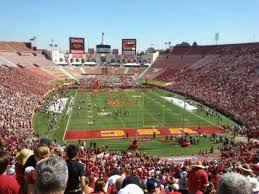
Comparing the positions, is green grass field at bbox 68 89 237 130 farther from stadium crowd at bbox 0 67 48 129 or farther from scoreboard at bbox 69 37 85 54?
scoreboard at bbox 69 37 85 54

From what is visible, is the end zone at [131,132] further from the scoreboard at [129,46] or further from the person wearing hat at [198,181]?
the scoreboard at [129,46]

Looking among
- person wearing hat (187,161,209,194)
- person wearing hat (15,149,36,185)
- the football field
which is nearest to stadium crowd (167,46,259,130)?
the football field

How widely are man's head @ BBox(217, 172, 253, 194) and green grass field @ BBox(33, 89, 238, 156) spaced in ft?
92.9

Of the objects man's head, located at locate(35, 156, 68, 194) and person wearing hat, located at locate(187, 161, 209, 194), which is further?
person wearing hat, located at locate(187, 161, 209, 194)

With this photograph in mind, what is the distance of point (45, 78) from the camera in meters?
85.6

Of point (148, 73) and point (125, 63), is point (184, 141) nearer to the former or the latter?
point (148, 73)

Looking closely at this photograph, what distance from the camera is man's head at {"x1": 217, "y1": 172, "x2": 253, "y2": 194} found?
13.0 feet

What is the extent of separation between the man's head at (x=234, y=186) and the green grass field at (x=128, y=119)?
28324mm

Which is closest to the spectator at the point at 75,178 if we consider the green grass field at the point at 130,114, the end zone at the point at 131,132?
the end zone at the point at 131,132

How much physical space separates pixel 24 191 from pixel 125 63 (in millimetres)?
120196

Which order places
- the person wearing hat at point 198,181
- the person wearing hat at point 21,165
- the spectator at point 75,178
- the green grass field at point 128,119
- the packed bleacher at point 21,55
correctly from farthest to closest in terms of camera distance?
the packed bleacher at point 21,55 → the green grass field at point 128,119 → the person wearing hat at point 198,181 → the person wearing hat at point 21,165 → the spectator at point 75,178

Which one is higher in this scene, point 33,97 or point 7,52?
point 7,52

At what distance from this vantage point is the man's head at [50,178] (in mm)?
4023

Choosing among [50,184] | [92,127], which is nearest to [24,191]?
[50,184]
